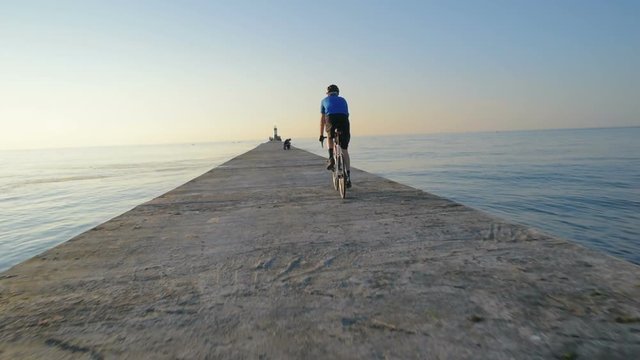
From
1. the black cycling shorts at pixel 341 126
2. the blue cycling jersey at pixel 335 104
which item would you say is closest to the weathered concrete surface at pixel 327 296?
the black cycling shorts at pixel 341 126

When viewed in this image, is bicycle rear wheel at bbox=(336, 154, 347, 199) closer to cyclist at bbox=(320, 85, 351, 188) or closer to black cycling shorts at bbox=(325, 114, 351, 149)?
cyclist at bbox=(320, 85, 351, 188)

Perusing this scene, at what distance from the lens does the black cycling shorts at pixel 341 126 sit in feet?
22.2

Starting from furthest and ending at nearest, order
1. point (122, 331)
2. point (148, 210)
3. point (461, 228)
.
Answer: point (148, 210) < point (461, 228) < point (122, 331)

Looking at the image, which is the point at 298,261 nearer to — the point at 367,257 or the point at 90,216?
the point at 367,257

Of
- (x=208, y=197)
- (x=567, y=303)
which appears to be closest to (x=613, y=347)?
(x=567, y=303)

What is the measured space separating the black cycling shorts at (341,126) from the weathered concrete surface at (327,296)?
302 cm

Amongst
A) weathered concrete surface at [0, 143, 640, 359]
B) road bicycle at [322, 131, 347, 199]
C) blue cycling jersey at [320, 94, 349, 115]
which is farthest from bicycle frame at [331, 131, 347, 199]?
weathered concrete surface at [0, 143, 640, 359]

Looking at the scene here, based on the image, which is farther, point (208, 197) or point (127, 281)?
point (208, 197)

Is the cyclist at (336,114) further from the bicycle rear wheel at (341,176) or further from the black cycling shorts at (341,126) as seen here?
the bicycle rear wheel at (341,176)

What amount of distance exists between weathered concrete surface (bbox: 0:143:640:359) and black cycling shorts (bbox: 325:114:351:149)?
302cm

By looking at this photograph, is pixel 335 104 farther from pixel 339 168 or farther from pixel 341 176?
pixel 341 176

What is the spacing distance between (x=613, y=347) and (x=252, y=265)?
2.26 metres

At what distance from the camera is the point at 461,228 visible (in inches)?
147

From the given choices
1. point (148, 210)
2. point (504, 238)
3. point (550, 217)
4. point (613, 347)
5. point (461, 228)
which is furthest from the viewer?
point (550, 217)
